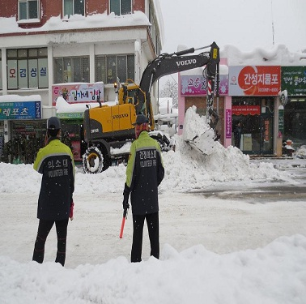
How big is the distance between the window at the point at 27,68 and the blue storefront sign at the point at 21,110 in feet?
4.74

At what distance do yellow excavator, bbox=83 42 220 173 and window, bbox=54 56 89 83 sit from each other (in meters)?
7.27

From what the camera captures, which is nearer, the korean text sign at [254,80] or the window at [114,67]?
the window at [114,67]

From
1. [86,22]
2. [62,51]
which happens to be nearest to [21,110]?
[62,51]

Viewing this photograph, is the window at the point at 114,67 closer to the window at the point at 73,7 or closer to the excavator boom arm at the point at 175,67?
the window at the point at 73,7

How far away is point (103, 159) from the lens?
11.8 metres

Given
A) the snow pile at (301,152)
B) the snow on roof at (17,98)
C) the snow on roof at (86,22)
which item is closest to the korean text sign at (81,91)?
the snow on roof at (17,98)

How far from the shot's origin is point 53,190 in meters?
3.55

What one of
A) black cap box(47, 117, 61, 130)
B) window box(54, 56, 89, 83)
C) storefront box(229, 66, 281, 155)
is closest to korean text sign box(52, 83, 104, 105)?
window box(54, 56, 89, 83)

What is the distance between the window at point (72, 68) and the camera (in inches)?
722

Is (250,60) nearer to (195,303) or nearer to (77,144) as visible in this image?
(77,144)

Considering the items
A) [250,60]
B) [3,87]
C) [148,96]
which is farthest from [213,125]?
[3,87]

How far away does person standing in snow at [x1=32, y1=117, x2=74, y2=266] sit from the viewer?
→ 3535mm

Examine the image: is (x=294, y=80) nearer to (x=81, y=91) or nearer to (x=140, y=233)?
(x=81, y=91)

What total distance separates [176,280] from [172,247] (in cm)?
98
